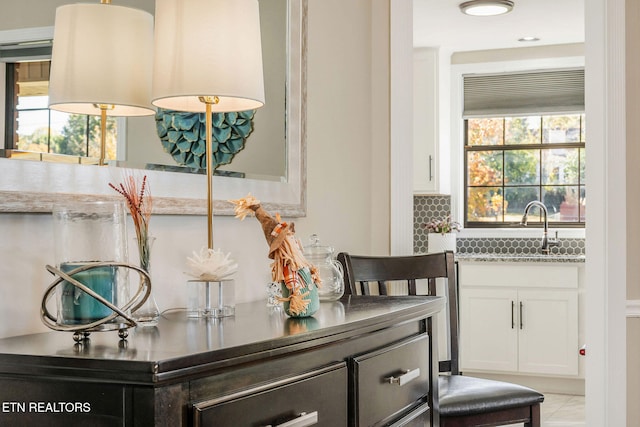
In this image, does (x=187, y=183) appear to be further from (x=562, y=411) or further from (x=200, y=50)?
(x=562, y=411)

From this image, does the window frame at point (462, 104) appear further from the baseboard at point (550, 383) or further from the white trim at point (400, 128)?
the white trim at point (400, 128)

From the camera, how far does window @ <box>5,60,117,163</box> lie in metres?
1.47

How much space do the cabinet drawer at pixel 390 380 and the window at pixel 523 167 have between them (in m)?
4.38

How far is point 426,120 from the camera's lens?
19.9ft

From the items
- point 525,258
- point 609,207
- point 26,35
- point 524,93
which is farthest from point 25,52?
point 524,93

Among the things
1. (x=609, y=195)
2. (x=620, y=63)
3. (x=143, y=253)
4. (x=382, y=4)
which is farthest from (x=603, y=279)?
(x=143, y=253)

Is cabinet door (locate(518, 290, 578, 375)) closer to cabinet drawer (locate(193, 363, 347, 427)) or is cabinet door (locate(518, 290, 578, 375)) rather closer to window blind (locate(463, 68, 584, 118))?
window blind (locate(463, 68, 584, 118))

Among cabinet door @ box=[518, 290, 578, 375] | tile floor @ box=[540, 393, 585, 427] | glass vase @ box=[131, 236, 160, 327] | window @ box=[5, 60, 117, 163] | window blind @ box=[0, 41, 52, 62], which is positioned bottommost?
tile floor @ box=[540, 393, 585, 427]

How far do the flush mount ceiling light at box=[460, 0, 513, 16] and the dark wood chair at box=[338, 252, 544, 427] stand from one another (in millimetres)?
2647

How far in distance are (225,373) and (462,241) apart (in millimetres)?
5236

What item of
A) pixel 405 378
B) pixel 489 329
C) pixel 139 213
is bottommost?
pixel 489 329

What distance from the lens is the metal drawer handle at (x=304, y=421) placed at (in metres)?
1.42

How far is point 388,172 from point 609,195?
90 cm

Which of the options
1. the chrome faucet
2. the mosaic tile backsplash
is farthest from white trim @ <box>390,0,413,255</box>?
the mosaic tile backsplash
